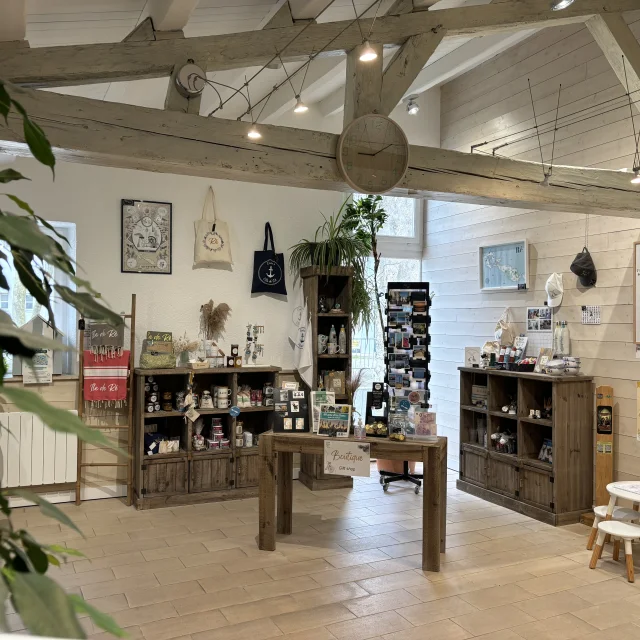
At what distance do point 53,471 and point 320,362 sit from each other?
2.68m

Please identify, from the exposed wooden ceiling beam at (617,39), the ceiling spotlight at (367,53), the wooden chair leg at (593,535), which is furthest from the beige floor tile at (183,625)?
the exposed wooden ceiling beam at (617,39)

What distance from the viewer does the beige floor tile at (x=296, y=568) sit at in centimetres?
408

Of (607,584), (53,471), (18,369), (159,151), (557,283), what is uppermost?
(159,151)

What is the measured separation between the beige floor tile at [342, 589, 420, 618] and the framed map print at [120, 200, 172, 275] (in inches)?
143

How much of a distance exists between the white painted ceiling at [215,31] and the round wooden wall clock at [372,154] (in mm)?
648

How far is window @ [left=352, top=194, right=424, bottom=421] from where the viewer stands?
748 cm

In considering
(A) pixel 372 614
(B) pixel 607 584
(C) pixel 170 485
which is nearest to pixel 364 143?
(A) pixel 372 614

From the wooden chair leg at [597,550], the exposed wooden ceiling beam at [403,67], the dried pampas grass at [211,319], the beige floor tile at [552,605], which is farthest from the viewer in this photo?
the dried pampas grass at [211,319]

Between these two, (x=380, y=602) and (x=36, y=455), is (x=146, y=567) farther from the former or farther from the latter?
(x=36, y=455)

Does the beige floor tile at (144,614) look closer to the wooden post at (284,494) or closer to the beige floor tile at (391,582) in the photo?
the beige floor tile at (391,582)

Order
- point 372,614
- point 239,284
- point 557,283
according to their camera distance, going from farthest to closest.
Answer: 1. point 239,284
2. point 557,283
3. point 372,614

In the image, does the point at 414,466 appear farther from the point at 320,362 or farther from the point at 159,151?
the point at 159,151

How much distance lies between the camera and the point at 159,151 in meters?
3.22

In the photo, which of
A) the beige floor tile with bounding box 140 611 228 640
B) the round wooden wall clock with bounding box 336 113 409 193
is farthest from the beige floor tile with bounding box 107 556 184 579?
the round wooden wall clock with bounding box 336 113 409 193
